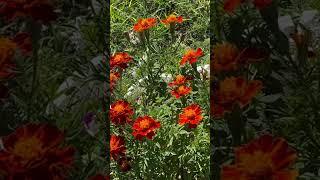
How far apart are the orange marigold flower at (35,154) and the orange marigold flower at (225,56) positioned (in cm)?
30

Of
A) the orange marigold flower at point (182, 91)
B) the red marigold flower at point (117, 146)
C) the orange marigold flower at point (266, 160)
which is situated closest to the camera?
the orange marigold flower at point (266, 160)

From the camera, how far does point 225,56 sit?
1146 millimetres

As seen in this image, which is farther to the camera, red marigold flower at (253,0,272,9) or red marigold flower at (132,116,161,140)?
red marigold flower at (132,116,161,140)

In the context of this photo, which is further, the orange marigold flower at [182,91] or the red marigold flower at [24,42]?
the orange marigold flower at [182,91]

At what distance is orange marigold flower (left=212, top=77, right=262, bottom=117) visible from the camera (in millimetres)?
1154

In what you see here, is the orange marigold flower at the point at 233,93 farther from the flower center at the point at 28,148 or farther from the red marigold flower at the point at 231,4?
the flower center at the point at 28,148

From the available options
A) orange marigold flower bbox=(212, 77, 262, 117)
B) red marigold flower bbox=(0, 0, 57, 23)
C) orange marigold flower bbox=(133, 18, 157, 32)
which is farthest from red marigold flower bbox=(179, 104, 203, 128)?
red marigold flower bbox=(0, 0, 57, 23)

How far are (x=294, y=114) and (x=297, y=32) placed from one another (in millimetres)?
145

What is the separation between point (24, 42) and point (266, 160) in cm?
47

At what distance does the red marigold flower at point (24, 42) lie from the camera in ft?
3.80

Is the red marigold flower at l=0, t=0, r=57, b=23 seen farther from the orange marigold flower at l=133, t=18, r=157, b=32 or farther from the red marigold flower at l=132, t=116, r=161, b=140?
the orange marigold flower at l=133, t=18, r=157, b=32

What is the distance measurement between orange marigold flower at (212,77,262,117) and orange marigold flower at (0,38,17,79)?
37 cm

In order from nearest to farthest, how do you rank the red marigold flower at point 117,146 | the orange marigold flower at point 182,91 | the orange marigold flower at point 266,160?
the orange marigold flower at point 266,160, the red marigold flower at point 117,146, the orange marigold flower at point 182,91

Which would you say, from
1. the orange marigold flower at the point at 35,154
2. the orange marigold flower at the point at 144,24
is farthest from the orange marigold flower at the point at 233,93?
the orange marigold flower at the point at 144,24
